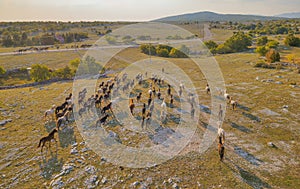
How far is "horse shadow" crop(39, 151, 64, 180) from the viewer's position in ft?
43.6

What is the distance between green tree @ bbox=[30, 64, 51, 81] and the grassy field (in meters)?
12.6

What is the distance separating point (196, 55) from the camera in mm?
57938

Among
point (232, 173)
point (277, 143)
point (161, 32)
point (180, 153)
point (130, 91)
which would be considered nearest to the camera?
point (232, 173)

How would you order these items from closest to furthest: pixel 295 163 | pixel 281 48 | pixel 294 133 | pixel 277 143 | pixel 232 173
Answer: pixel 232 173 → pixel 295 163 → pixel 277 143 → pixel 294 133 → pixel 281 48

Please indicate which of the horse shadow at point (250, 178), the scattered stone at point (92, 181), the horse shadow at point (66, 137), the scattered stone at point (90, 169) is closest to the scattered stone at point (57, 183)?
the scattered stone at point (92, 181)

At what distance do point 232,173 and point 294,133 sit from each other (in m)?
8.06

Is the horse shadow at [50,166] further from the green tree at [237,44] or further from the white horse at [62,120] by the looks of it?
the green tree at [237,44]

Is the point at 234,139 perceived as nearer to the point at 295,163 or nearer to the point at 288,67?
the point at 295,163

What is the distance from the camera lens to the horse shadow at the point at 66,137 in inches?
650

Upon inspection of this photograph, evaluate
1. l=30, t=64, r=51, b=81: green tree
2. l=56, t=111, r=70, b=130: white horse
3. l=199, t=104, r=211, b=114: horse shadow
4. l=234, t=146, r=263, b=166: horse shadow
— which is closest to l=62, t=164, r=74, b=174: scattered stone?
l=56, t=111, r=70, b=130: white horse

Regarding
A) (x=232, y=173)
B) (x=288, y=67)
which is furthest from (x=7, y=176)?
(x=288, y=67)

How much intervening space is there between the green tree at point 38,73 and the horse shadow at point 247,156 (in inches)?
1337

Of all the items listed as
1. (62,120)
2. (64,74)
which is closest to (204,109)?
(62,120)

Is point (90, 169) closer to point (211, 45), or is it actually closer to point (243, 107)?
point (243, 107)
